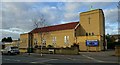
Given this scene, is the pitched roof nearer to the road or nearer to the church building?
the church building

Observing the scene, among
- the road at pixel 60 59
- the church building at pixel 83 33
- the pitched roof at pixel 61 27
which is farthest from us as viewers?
the pitched roof at pixel 61 27

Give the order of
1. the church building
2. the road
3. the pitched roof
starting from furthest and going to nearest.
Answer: the pitched roof < the church building < the road

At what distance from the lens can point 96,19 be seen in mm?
69062

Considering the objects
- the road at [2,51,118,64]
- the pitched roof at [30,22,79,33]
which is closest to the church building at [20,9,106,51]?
the pitched roof at [30,22,79,33]

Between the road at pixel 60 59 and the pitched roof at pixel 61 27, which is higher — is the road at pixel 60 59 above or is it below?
below

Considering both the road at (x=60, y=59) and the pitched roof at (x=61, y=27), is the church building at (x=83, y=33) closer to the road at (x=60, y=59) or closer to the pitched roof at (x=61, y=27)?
the pitched roof at (x=61, y=27)

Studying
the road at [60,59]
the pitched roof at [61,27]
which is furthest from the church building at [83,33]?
the road at [60,59]

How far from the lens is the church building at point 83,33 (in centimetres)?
6294

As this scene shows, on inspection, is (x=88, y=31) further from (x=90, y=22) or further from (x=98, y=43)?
(x=98, y=43)

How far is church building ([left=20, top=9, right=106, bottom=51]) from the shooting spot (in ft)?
206

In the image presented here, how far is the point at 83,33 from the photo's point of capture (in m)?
73.4

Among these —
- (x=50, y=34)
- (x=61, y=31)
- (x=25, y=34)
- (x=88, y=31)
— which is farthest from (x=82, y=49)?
(x=25, y=34)

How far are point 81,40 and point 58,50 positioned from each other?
20149 millimetres

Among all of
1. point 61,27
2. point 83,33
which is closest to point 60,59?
point 83,33
